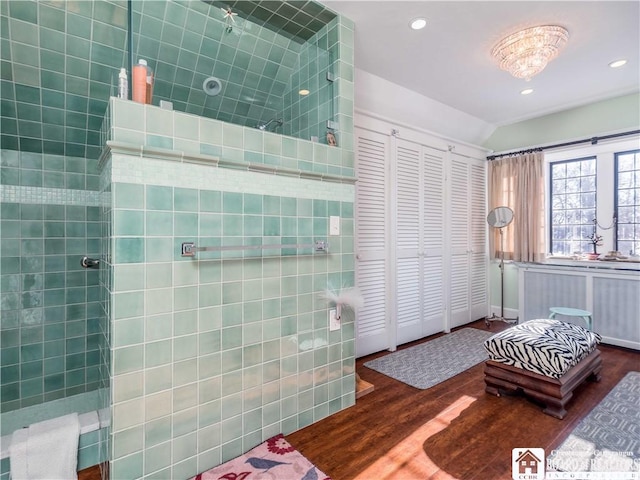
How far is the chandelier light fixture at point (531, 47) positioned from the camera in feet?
7.91

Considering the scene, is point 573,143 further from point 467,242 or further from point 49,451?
point 49,451

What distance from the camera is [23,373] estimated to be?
2.30 m

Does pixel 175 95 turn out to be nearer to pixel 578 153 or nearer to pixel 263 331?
pixel 263 331

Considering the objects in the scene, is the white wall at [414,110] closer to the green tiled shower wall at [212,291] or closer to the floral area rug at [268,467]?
the green tiled shower wall at [212,291]

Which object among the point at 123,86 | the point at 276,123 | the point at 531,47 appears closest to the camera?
the point at 123,86

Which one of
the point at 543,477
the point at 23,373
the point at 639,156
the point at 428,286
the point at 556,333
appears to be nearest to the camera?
the point at 543,477

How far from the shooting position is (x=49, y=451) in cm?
163

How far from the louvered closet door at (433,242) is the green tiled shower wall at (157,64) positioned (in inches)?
73.8

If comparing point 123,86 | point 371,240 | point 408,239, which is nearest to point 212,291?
point 123,86

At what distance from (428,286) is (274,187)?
253 cm

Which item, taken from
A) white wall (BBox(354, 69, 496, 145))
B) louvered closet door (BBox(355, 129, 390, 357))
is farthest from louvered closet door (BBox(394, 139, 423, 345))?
white wall (BBox(354, 69, 496, 145))

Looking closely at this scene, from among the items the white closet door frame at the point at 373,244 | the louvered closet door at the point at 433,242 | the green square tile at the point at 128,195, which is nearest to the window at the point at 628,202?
the louvered closet door at the point at 433,242

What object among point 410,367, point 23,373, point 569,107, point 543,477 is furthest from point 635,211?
point 23,373

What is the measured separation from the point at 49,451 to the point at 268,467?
3.57ft
